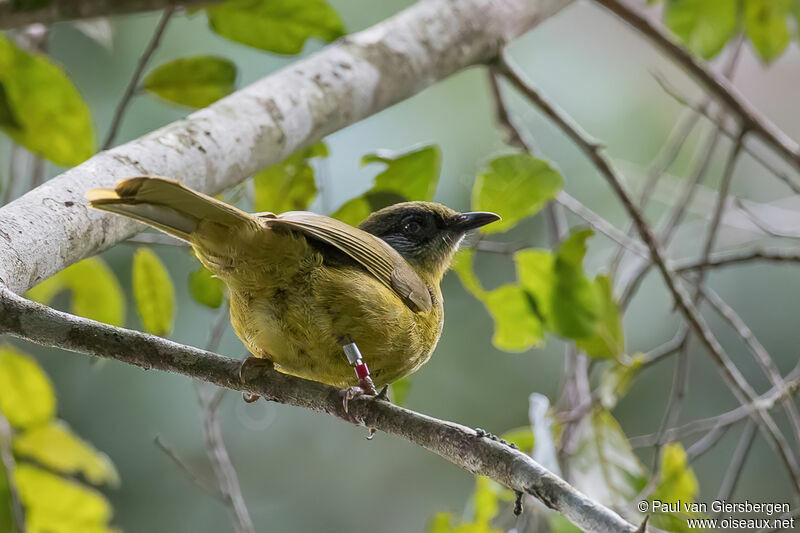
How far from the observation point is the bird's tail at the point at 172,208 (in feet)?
4.30

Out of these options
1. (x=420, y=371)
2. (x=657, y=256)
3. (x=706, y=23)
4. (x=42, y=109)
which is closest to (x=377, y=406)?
(x=657, y=256)

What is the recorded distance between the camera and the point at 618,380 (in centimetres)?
251

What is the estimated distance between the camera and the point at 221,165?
1.98 meters

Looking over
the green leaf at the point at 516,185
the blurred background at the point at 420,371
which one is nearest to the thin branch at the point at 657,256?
the green leaf at the point at 516,185

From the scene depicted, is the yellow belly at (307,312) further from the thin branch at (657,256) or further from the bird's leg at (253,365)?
the thin branch at (657,256)

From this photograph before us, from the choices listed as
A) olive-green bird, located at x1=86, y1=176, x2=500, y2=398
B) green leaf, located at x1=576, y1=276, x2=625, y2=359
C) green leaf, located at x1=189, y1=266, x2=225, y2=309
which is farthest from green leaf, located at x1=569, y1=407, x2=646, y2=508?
green leaf, located at x1=189, y1=266, x2=225, y2=309

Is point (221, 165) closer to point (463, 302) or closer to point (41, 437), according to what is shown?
point (41, 437)

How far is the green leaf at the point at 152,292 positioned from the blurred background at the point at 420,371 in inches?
83.1

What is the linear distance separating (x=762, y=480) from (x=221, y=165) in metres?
3.93

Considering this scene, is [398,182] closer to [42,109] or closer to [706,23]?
[42,109]

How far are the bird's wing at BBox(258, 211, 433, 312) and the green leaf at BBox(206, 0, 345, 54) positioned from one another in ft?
2.26

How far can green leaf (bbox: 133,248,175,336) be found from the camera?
7.73 feet

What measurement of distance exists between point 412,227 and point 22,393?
4.35 ft

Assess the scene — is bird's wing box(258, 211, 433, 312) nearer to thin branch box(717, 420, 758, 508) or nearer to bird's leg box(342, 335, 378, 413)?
bird's leg box(342, 335, 378, 413)
